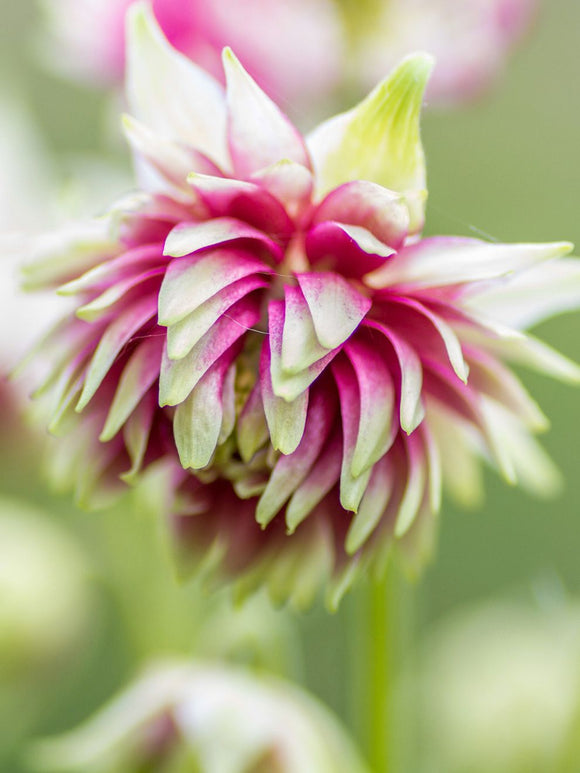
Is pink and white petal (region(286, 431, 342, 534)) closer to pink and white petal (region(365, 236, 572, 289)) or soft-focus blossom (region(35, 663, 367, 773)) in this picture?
pink and white petal (region(365, 236, 572, 289))

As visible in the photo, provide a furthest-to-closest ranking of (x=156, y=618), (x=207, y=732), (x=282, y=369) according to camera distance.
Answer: (x=156, y=618)
(x=207, y=732)
(x=282, y=369)

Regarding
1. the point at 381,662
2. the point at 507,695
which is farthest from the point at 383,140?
the point at 507,695

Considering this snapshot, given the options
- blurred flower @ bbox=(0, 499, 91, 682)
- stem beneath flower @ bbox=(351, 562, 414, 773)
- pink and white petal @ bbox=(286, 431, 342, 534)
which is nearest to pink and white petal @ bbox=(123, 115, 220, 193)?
pink and white petal @ bbox=(286, 431, 342, 534)

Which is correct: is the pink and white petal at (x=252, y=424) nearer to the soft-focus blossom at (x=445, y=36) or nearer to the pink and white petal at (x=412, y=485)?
Result: the pink and white petal at (x=412, y=485)

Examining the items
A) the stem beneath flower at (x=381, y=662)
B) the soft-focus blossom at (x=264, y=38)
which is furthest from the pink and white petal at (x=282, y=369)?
the soft-focus blossom at (x=264, y=38)

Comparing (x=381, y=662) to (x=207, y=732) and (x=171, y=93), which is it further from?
(x=171, y=93)

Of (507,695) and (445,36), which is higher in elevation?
(445,36)

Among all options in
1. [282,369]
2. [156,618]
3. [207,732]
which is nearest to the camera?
[282,369]
